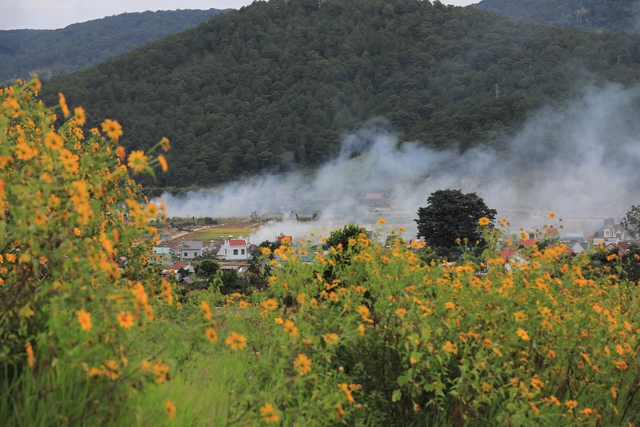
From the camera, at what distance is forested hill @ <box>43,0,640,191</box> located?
194 feet

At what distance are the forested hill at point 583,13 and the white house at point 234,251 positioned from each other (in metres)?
89.3

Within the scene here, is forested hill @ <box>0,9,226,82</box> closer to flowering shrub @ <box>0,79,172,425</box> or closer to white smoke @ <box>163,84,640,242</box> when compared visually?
white smoke @ <box>163,84,640,242</box>

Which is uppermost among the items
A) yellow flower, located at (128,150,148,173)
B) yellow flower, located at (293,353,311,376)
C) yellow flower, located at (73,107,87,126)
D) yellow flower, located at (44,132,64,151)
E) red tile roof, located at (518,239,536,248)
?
yellow flower, located at (73,107,87,126)

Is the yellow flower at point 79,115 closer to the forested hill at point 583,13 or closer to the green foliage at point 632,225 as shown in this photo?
the green foliage at point 632,225

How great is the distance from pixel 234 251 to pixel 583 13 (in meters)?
101

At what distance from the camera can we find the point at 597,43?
6788cm

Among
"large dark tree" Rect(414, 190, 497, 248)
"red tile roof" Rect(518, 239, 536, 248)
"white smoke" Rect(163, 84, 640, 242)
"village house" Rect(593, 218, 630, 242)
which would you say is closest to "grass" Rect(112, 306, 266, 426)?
"red tile roof" Rect(518, 239, 536, 248)

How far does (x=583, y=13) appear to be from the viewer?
109 m

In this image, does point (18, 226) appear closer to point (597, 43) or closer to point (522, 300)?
point (522, 300)

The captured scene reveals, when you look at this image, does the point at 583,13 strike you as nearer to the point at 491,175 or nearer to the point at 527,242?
the point at 491,175

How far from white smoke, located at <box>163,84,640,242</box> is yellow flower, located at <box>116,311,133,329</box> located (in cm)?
4332

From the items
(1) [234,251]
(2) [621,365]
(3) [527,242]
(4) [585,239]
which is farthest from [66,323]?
(4) [585,239]

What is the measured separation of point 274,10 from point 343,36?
9480 mm

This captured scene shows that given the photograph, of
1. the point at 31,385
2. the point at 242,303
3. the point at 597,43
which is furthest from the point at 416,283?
the point at 597,43
